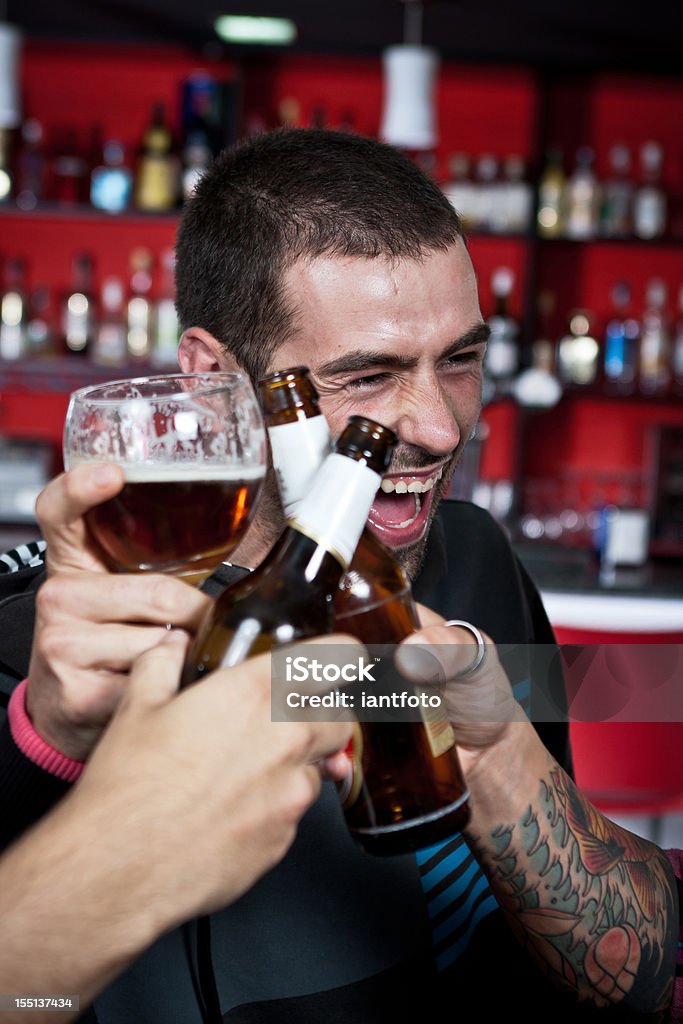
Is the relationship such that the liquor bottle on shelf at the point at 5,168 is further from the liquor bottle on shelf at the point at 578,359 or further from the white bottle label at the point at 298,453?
the white bottle label at the point at 298,453

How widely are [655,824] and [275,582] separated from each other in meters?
2.35

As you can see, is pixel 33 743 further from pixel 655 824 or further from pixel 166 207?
pixel 166 207

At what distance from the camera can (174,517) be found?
2.09 ft

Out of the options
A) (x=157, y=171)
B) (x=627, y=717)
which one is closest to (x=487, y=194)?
(x=157, y=171)

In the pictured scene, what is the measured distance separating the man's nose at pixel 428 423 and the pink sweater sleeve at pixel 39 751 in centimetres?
50

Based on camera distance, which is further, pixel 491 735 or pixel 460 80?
pixel 460 80

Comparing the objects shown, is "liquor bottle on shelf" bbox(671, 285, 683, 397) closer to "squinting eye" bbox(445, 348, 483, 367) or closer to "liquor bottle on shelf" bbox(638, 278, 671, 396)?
"liquor bottle on shelf" bbox(638, 278, 671, 396)

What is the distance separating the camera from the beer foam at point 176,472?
632 millimetres

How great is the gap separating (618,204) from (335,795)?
3343mm

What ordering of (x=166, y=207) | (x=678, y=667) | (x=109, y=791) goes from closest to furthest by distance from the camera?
(x=109, y=791), (x=678, y=667), (x=166, y=207)

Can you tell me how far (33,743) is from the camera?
671 mm

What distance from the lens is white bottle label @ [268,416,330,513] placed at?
656 mm

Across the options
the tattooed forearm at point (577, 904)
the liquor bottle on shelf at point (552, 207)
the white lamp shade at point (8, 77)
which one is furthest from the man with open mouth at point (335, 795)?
the liquor bottle on shelf at point (552, 207)

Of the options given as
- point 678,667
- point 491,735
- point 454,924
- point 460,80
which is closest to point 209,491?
point 491,735
